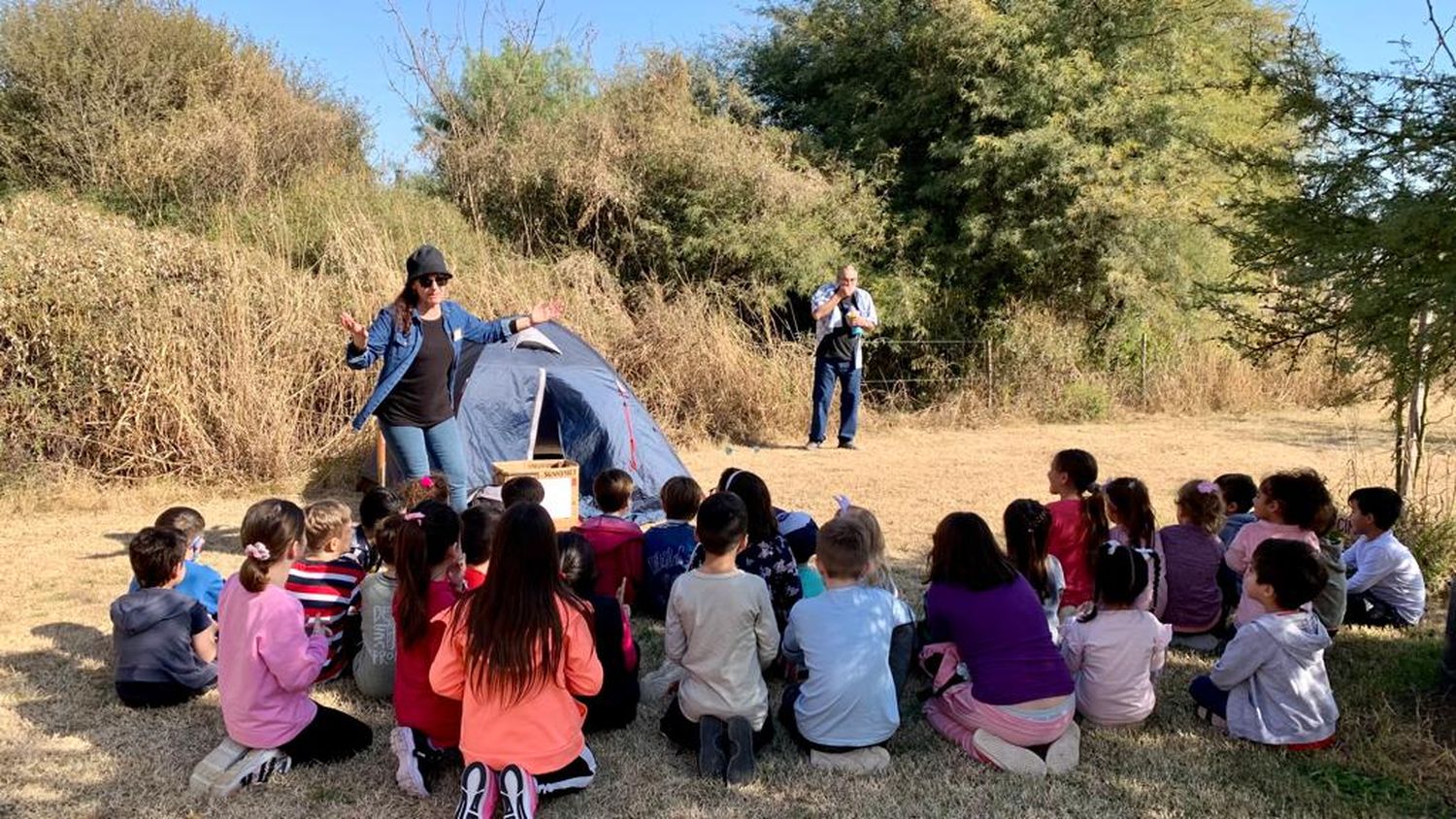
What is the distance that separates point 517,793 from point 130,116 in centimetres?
1091

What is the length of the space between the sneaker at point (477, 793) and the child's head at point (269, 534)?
89 centimetres

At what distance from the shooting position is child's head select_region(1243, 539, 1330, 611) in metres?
3.10

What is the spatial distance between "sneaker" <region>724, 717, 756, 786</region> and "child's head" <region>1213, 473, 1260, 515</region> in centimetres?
293

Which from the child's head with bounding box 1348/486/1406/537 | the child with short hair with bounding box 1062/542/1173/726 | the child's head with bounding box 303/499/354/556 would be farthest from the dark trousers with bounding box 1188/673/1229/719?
the child's head with bounding box 303/499/354/556

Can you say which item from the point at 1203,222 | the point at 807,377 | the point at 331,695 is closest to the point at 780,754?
the point at 331,695

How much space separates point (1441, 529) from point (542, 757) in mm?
4892

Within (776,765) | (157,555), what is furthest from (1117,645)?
(157,555)

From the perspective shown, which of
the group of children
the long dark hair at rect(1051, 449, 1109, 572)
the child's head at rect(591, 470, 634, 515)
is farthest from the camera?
the child's head at rect(591, 470, 634, 515)

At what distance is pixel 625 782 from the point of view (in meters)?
3.00

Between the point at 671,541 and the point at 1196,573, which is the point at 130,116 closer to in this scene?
the point at 671,541

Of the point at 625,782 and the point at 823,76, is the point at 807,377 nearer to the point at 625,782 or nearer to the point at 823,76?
the point at 823,76

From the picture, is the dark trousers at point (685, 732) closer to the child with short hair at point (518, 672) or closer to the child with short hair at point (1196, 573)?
the child with short hair at point (518, 672)

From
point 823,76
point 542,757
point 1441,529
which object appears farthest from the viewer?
point 823,76

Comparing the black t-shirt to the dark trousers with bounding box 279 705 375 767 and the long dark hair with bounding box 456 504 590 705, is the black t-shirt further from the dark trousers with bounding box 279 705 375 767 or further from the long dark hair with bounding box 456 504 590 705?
the long dark hair with bounding box 456 504 590 705
